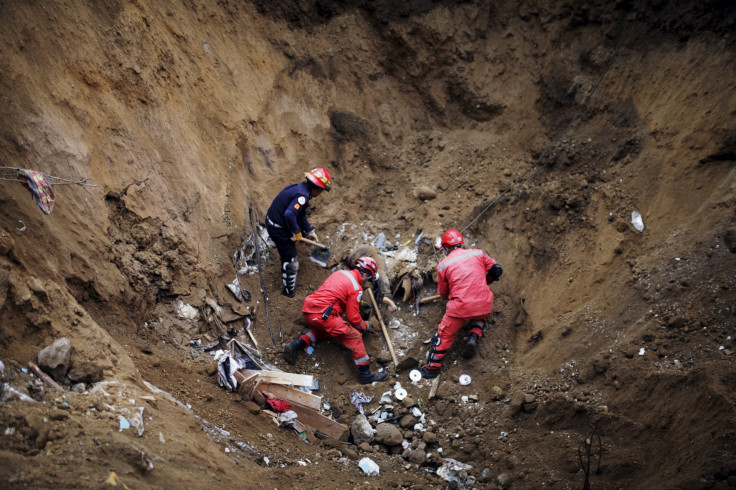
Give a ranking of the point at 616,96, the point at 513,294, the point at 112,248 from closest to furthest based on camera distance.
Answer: the point at 112,248, the point at 513,294, the point at 616,96

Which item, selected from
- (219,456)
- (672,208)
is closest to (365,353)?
(219,456)

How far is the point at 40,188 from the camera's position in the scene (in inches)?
178

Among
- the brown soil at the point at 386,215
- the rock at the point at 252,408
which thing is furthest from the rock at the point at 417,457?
the rock at the point at 252,408

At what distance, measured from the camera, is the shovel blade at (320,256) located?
7.61 m

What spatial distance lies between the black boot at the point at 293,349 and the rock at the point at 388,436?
1492mm

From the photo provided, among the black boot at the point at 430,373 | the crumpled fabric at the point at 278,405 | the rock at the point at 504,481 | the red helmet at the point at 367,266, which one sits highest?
the red helmet at the point at 367,266

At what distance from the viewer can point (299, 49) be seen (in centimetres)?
886

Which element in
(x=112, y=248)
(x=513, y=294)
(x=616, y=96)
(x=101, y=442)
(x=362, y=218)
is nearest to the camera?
(x=101, y=442)

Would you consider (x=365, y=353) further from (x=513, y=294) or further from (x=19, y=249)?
(x=19, y=249)

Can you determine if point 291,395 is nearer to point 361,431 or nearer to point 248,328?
point 361,431

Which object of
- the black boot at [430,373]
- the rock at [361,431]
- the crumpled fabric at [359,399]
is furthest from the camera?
the black boot at [430,373]

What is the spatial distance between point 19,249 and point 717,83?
8505mm

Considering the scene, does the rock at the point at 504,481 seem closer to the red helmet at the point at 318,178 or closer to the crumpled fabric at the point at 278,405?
the crumpled fabric at the point at 278,405

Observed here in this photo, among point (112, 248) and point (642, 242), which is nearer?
point (112, 248)
